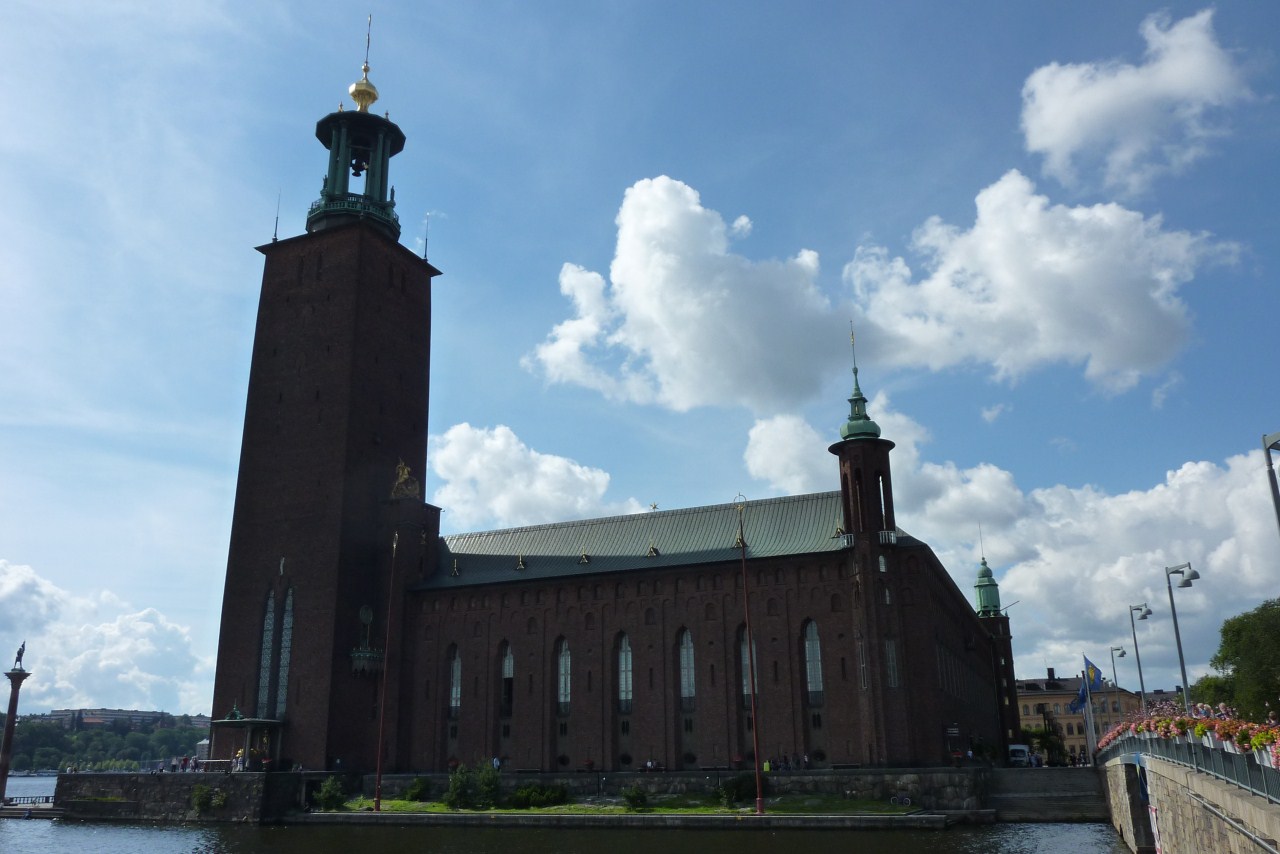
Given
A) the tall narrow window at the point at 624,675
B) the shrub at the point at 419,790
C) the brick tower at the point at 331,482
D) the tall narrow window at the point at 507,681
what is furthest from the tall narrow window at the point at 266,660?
the tall narrow window at the point at 624,675

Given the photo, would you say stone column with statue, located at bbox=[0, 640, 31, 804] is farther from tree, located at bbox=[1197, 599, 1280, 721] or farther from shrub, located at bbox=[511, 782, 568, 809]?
tree, located at bbox=[1197, 599, 1280, 721]

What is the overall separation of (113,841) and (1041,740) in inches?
3460

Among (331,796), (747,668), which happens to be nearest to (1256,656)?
(747,668)

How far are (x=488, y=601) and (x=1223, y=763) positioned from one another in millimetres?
54475

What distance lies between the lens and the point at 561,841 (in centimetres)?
4216

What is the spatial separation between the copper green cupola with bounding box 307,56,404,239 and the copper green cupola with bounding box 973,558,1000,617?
210 feet

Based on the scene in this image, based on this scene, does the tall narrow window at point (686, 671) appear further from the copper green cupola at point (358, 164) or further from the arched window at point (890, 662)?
the copper green cupola at point (358, 164)

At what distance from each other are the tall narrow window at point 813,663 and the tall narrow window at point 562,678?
15640 mm

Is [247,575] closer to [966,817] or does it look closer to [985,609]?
[966,817]

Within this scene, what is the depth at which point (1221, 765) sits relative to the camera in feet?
61.6

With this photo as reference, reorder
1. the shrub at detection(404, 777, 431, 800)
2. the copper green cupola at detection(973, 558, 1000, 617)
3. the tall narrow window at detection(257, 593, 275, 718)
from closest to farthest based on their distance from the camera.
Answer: the shrub at detection(404, 777, 431, 800)
the tall narrow window at detection(257, 593, 275, 718)
the copper green cupola at detection(973, 558, 1000, 617)

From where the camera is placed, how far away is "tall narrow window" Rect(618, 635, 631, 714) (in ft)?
207

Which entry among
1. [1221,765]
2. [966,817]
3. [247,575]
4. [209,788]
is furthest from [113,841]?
[1221,765]

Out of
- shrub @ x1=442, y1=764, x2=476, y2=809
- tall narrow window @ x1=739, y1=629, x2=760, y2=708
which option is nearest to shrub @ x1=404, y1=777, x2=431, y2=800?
shrub @ x1=442, y1=764, x2=476, y2=809
